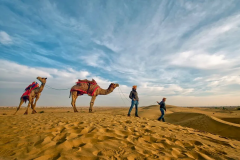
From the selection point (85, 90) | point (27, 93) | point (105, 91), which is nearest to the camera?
point (27, 93)

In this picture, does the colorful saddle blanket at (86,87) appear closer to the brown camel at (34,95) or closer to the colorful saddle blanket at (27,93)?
the brown camel at (34,95)

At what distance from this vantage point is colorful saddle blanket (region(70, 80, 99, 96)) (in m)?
13.4

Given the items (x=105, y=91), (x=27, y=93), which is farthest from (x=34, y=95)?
(x=105, y=91)

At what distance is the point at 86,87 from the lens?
1357 cm

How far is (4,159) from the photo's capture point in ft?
8.30

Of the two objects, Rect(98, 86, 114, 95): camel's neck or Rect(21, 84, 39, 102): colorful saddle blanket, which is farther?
Rect(98, 86, 114, 95): camel's neck

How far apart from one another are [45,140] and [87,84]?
10432 millimetres

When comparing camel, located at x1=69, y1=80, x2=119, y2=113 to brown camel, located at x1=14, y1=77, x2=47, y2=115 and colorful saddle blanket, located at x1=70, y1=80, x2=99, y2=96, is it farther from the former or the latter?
brown camel, located at x1=14, y1=77, x2=47, y2=115

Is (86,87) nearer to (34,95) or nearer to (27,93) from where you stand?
(34,95)

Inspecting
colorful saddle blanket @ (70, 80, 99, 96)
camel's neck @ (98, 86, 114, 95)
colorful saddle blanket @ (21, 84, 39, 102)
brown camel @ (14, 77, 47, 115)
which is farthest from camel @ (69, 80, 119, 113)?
colorful saddle blanket @ (21, 84, 39, 102)

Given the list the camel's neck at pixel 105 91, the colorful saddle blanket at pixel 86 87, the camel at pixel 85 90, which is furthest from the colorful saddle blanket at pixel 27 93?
the camel's neck at pixel 105 91

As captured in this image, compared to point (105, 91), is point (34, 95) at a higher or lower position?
lower

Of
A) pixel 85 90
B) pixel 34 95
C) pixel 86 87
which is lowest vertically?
pixel 34 95

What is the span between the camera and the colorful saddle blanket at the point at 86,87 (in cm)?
1341
